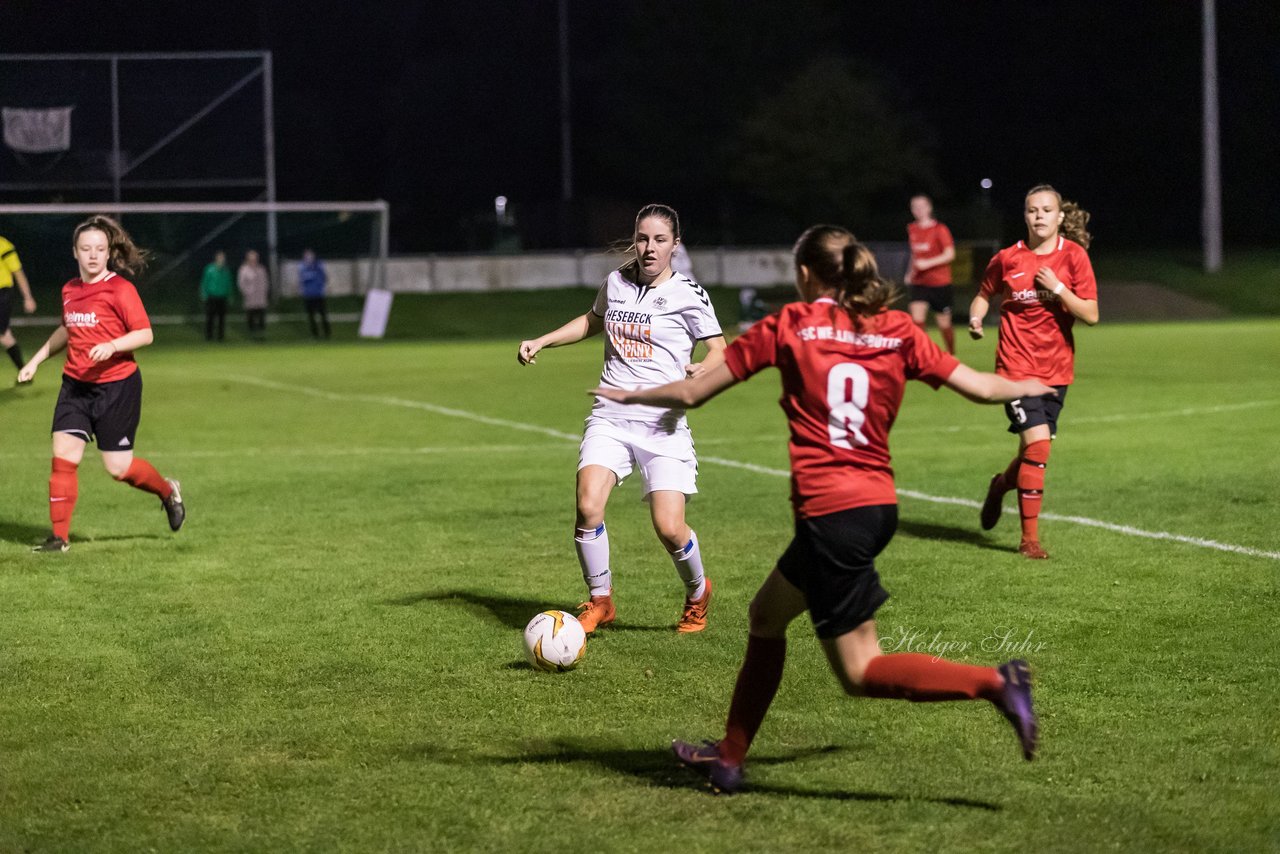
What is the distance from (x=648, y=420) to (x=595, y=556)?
0.66 meters

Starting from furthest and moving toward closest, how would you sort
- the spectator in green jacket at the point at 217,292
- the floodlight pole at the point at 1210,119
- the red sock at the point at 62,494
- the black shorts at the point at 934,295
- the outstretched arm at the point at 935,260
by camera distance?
1. the floodlight pole at the point at 1210,119
2. the spectator in green jacket at the point at 217,292
3. the black shorts at the point at 934,295
4. the outstretched arm at the point at 935,260
5. the red sock at the point at 62,494

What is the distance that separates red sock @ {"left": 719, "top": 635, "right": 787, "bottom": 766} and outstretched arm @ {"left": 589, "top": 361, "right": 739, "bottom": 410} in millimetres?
803

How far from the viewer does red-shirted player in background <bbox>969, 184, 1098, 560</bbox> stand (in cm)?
905

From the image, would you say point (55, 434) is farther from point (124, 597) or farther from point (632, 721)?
point (632, 721)

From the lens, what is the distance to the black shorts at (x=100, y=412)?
9383mm

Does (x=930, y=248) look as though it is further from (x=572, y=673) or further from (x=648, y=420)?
(x=572, y=673)

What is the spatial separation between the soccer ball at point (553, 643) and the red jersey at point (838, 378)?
1972 millimetres

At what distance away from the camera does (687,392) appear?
15.5ft

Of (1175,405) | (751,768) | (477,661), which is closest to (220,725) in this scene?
(477,661)

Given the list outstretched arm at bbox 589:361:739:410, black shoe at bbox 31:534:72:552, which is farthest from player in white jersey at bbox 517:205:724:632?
black shoe at bbox 31:534:72:552

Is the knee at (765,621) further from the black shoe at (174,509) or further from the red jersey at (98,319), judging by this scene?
the black shoe at (174,509)

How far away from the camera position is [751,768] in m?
5.20

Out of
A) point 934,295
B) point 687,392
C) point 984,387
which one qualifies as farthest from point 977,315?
point 934,295

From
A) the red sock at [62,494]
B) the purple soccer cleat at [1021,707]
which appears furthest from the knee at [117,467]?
the purple soccer cleat at [1021,707]
